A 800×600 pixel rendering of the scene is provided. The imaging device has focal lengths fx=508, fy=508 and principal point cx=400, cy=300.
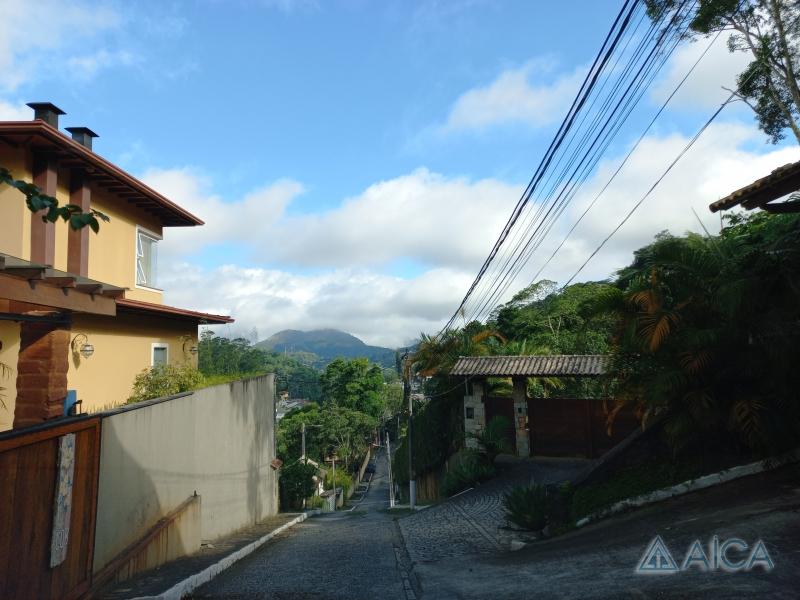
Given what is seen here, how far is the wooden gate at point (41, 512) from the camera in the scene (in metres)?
4.43

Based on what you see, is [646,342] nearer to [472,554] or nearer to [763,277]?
[763,277]

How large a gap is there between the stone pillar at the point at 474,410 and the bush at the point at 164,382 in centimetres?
1008

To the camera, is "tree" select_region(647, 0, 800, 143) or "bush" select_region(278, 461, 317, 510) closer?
"tree" select_region(647, 0, 800, 143)

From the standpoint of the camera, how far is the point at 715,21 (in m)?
16.7

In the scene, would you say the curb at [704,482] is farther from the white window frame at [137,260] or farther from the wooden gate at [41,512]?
the white window frame at [137,260]

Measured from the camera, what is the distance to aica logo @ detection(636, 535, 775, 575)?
523cm

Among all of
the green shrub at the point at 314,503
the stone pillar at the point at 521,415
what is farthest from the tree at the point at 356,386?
the stone pillar at the point at 521,415

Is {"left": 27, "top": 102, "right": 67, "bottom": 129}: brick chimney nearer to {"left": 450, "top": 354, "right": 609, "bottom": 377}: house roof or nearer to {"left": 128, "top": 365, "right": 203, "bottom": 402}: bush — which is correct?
{"left": 128, "top": 365, "right": 203, "bottom": 402}: bush

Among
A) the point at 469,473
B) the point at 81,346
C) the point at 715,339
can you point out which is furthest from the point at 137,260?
the point at 715,339

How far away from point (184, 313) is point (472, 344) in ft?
40.4

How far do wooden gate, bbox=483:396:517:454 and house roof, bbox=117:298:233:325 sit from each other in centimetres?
951

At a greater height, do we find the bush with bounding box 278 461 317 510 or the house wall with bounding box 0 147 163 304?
the house wall with bounding box 0 147 163 304

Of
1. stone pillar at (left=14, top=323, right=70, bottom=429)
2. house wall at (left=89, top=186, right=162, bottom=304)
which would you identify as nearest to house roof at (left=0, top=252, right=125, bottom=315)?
stone pillar at (left=14, top=323, right=70, bottom=429)

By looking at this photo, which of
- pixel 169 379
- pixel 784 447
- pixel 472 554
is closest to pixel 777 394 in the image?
pixel 784 447
